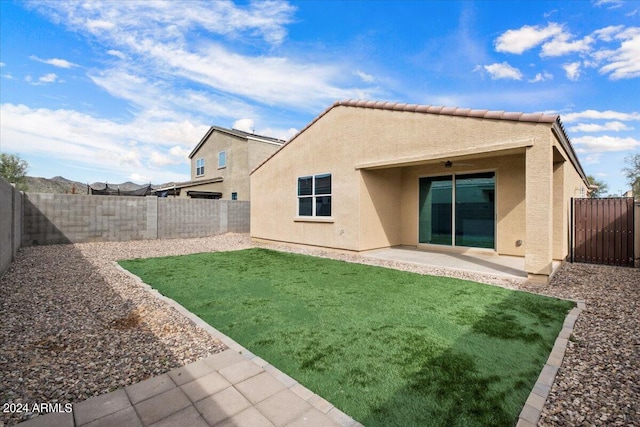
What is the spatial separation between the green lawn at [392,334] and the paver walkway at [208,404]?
0.20m

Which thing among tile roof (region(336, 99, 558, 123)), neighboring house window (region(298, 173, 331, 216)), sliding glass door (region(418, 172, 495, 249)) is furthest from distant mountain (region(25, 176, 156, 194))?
sliding glass door (region(418, 172, 495, 249))

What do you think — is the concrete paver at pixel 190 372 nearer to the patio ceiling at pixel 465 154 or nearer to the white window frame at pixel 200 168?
the patio ceiling at pixel 465 154

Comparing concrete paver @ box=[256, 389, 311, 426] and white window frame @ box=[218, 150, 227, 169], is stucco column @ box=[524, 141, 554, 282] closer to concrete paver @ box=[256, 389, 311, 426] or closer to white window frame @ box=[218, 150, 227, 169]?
concrete paver @ box=[256, 389, 311, 426]

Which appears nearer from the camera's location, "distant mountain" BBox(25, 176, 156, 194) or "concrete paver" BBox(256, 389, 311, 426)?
"concrete paver" BBox(256, 389, 311, 426)

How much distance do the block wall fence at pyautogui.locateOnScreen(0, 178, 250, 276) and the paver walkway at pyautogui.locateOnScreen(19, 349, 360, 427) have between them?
852 centimetres

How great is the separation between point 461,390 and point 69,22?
14.1 m

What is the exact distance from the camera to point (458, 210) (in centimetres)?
1045

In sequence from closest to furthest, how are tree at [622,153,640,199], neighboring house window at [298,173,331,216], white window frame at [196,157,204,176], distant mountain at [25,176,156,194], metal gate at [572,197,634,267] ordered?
metal gate at [572,197,634,267]
neighboring house window at [298,173,331,216]
white window frame at [196,157,204,176]
distant mountain at [25,176,156,194]
tree at [622,153,640,199]

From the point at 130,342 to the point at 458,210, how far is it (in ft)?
33.2

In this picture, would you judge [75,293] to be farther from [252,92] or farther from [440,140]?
[252,92]

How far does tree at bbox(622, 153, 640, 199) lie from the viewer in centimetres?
3416

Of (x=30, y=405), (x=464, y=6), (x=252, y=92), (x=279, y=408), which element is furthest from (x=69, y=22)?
(x=464, y=6)

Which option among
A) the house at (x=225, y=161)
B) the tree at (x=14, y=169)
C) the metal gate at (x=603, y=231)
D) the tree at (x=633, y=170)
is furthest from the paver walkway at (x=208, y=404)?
the tree at (x=633, y=170)

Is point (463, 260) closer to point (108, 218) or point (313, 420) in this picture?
point (313, 420)
